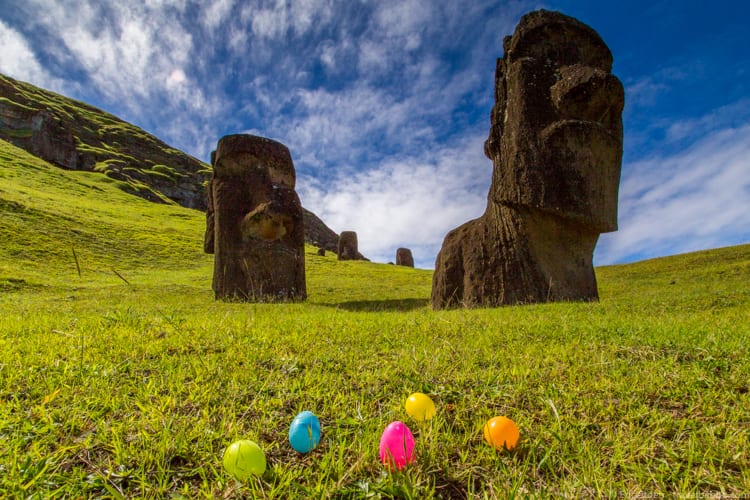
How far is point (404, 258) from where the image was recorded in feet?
153

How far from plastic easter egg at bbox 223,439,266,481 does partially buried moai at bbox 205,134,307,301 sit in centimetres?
972

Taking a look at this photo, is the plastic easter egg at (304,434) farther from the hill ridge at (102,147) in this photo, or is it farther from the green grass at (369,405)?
the hill ridge at (102,147)

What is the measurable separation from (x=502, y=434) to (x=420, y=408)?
0.43 meters

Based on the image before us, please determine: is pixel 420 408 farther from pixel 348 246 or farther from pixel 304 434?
A: pixel 348 246

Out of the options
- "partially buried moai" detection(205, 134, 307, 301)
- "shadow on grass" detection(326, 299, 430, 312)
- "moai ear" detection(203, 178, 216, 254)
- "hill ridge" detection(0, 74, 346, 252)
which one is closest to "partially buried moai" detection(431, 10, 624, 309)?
"shadow on grass" detection(326, 299, 430, 312)

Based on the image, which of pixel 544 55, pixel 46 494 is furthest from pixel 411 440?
pixel 544 55

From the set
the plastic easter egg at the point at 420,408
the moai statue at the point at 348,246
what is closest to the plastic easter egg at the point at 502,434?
the plastic easter egg at the point at 420,408

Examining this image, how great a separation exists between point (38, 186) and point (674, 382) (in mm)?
57018

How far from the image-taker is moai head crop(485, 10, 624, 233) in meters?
7.82

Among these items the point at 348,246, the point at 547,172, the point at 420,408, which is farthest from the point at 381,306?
the point at 348,246

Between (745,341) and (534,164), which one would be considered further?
(534,164)

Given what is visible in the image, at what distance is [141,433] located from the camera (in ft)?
6.04

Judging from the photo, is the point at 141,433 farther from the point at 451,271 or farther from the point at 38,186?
the point at 38,186

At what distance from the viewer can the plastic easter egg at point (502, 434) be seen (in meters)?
1.82
